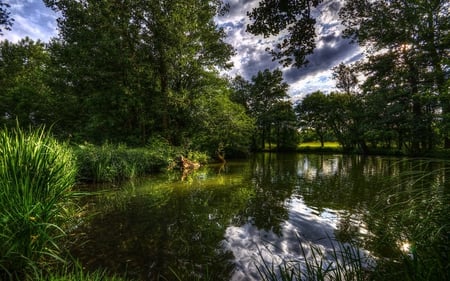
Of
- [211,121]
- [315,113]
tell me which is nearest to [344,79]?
[315,113]

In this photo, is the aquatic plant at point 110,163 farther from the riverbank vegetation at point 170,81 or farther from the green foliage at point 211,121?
the green foliage at point 211,121

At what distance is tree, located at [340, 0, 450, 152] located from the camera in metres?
16.9

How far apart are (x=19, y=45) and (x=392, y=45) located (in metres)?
45.5

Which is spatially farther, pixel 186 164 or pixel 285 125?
pixel 285 125

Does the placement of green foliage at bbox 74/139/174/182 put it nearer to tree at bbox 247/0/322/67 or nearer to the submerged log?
the submerged log

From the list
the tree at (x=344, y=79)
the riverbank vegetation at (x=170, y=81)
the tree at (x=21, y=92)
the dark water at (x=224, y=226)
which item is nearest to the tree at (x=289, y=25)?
the dark water at (x=224, y=226)

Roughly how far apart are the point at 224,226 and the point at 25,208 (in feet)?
12.6

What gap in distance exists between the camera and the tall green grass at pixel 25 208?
2326mm

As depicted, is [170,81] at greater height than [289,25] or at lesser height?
greater

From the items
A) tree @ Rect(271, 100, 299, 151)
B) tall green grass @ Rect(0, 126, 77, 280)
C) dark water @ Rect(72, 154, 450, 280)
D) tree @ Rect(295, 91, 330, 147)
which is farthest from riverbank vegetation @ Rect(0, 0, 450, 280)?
tree @ Rect(271, 100, 299, 151)

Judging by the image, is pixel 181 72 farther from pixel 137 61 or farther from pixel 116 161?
pixel 116 161

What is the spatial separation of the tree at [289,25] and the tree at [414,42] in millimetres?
14641

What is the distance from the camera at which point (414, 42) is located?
59.4 ft

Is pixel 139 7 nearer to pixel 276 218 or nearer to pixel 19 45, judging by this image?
pixel 276 218
